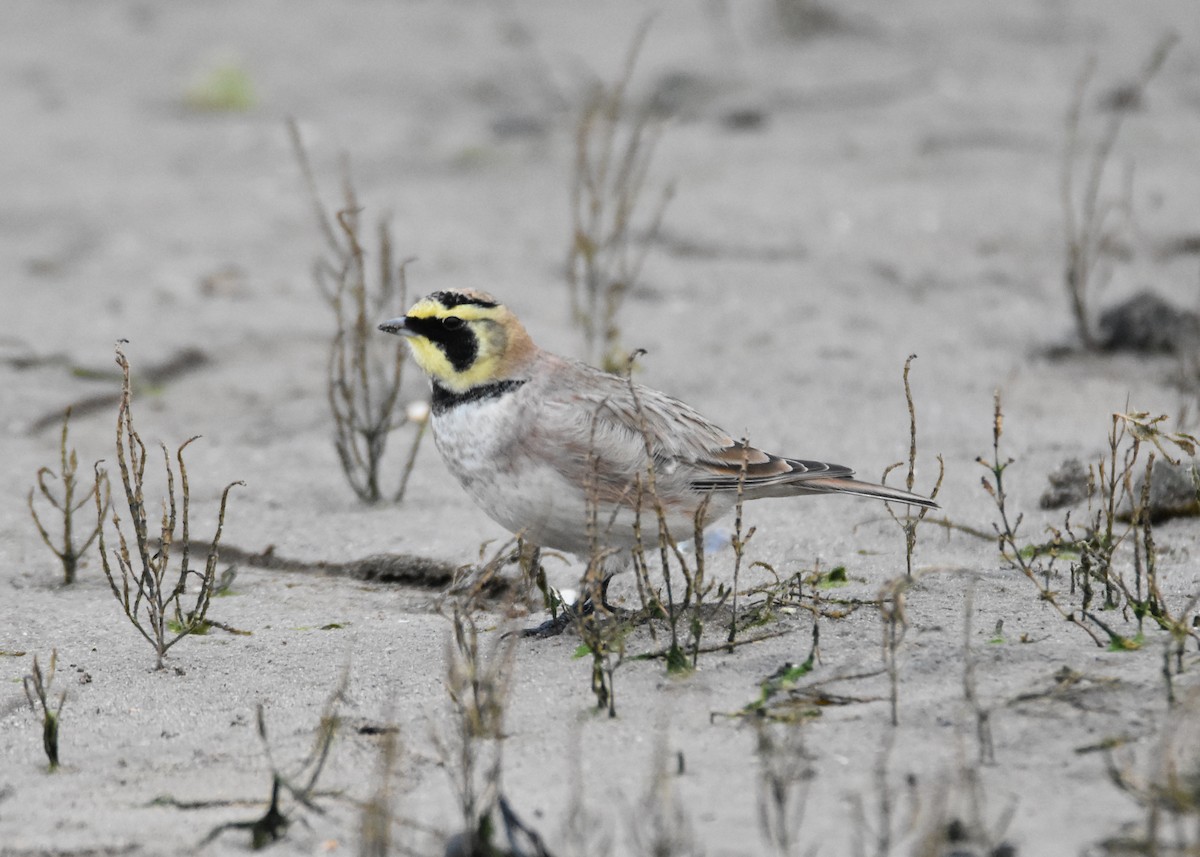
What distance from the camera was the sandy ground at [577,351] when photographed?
10.2ft

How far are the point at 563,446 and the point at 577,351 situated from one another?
275 centimetres

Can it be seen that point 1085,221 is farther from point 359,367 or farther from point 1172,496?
point 359,367

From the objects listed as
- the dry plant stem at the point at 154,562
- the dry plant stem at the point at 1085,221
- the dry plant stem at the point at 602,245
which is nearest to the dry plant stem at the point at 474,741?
the dry plant stem at the point at 154,562

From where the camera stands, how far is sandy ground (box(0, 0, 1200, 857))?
3105 mm

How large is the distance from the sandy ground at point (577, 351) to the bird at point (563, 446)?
321 millimetres

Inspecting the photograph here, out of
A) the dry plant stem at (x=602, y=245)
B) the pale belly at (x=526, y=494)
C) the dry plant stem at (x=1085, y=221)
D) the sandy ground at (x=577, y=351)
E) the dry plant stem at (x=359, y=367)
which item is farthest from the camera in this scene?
the dry plant stem at (x=1085, y=221)

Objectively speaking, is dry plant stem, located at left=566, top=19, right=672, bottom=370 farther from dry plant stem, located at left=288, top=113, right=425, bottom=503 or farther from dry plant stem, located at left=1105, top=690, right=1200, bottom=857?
dry plant stem, located at left=1105, top=690, right=1200, bottom=857

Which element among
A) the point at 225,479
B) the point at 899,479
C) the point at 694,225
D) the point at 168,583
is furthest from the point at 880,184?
the point at 168,583

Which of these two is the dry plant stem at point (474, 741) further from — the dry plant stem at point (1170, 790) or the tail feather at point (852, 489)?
the tail feather at point (852, 489)

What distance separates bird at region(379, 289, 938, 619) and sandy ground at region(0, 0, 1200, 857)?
0.32m

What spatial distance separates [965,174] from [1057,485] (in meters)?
4.04

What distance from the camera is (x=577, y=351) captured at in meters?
6.84

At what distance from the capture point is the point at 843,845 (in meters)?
2.76

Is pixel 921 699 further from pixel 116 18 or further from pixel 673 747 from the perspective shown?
pixel 116 18
